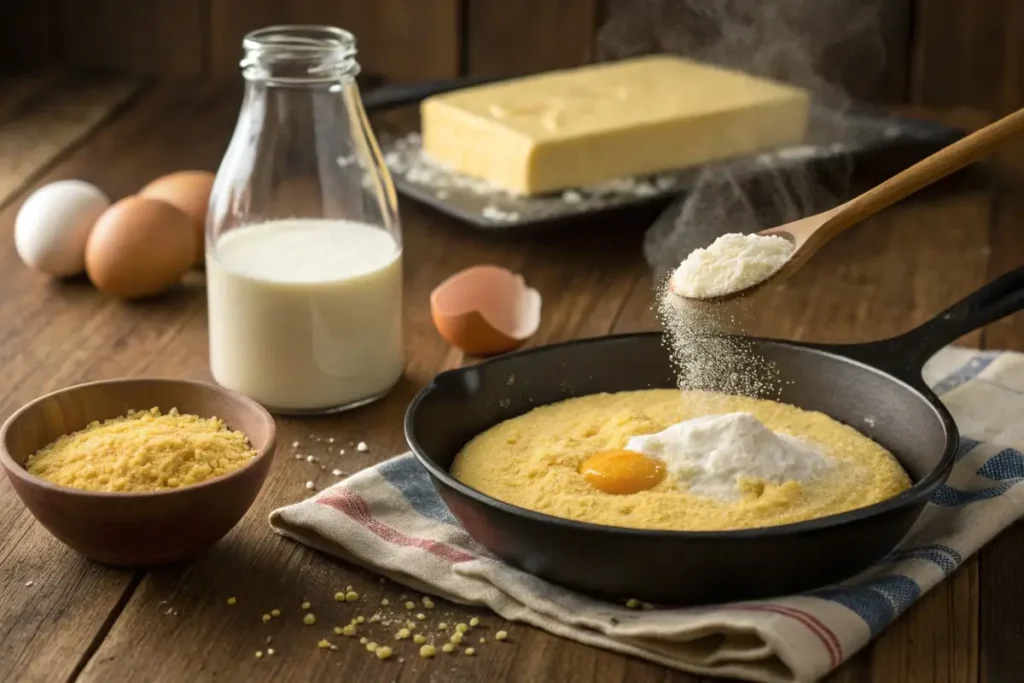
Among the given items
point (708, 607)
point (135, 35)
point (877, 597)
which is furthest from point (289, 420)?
point (135, 35)

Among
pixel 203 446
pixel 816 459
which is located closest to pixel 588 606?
pixel 816 459

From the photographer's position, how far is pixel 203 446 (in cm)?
146

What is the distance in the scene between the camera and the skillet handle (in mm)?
1633

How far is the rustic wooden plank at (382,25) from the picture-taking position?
343 cm

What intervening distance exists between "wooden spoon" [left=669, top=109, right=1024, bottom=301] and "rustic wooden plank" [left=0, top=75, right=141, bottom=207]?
159cm

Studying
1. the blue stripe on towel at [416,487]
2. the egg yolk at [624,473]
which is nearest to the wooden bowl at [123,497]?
the blue stripe on towel at [416,487]

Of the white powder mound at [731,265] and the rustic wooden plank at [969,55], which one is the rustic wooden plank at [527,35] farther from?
the white powder mound at [731,265]

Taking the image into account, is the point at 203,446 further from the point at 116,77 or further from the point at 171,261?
the point at 116,77

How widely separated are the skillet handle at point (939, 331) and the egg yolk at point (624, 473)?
0.34m

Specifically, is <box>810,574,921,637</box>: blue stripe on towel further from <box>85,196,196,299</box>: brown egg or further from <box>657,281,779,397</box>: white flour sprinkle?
<box>85,196,196,299</box>: brown egg

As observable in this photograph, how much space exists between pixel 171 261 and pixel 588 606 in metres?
1.10

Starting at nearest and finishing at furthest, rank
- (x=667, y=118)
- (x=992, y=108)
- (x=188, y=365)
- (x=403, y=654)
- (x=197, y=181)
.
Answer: (x=403, y=654) < (x=188, y=365) < (x=197, y=181) < (x=667, y=118) < (x=992, y=108)

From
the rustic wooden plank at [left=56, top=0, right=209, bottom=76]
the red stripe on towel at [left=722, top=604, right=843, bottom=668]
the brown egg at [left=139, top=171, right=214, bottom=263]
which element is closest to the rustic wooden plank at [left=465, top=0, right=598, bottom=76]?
the rustic wooden plank at [left=56, top=0, right=209, bottom=76]

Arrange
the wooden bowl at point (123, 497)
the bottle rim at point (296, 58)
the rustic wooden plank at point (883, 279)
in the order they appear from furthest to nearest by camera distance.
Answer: the rustic wooden plank at point (883, 279) < the bottle rim at point (296, 58) < the wooden bowl at point (123, 497)
